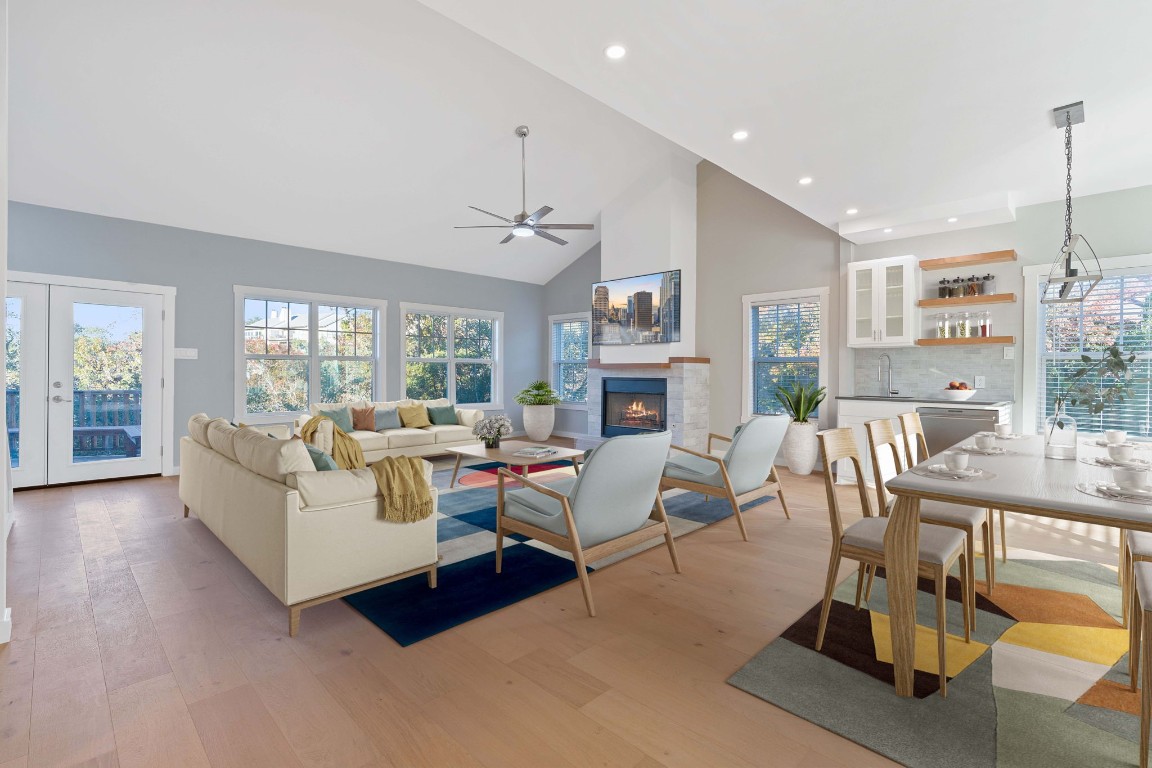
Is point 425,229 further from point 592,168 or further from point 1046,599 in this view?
point 1046,599

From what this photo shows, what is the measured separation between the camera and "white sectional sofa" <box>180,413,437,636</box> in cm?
247

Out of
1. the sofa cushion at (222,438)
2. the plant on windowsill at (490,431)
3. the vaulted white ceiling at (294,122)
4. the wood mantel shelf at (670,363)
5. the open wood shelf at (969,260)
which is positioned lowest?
the plant on windowsill at (490,431)

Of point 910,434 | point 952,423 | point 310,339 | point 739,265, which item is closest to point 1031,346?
point 952,423

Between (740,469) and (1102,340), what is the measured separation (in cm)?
361

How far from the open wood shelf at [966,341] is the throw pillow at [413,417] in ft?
18.6

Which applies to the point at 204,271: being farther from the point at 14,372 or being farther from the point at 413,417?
the point at 413,417

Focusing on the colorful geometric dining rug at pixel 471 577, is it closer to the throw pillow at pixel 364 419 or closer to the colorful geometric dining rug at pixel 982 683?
the colorful geometric dining rug at pixel 982 683

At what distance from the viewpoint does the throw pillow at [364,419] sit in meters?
6.55

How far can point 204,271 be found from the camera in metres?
6.18

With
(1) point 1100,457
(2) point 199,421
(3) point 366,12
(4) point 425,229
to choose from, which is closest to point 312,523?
(2) point 199,421

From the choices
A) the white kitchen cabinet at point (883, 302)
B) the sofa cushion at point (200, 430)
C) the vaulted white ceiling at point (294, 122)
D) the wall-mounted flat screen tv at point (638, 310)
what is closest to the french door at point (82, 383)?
the vaulted white ceiling at point (294, 122)

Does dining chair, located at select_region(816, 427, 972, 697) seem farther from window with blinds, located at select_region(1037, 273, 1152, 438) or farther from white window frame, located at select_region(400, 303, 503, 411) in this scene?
white window frame, located at select_region(400, 303, 503, 411)

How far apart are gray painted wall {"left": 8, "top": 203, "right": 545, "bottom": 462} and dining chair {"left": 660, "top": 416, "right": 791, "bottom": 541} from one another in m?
5.14

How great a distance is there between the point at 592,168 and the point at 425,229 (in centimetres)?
237
